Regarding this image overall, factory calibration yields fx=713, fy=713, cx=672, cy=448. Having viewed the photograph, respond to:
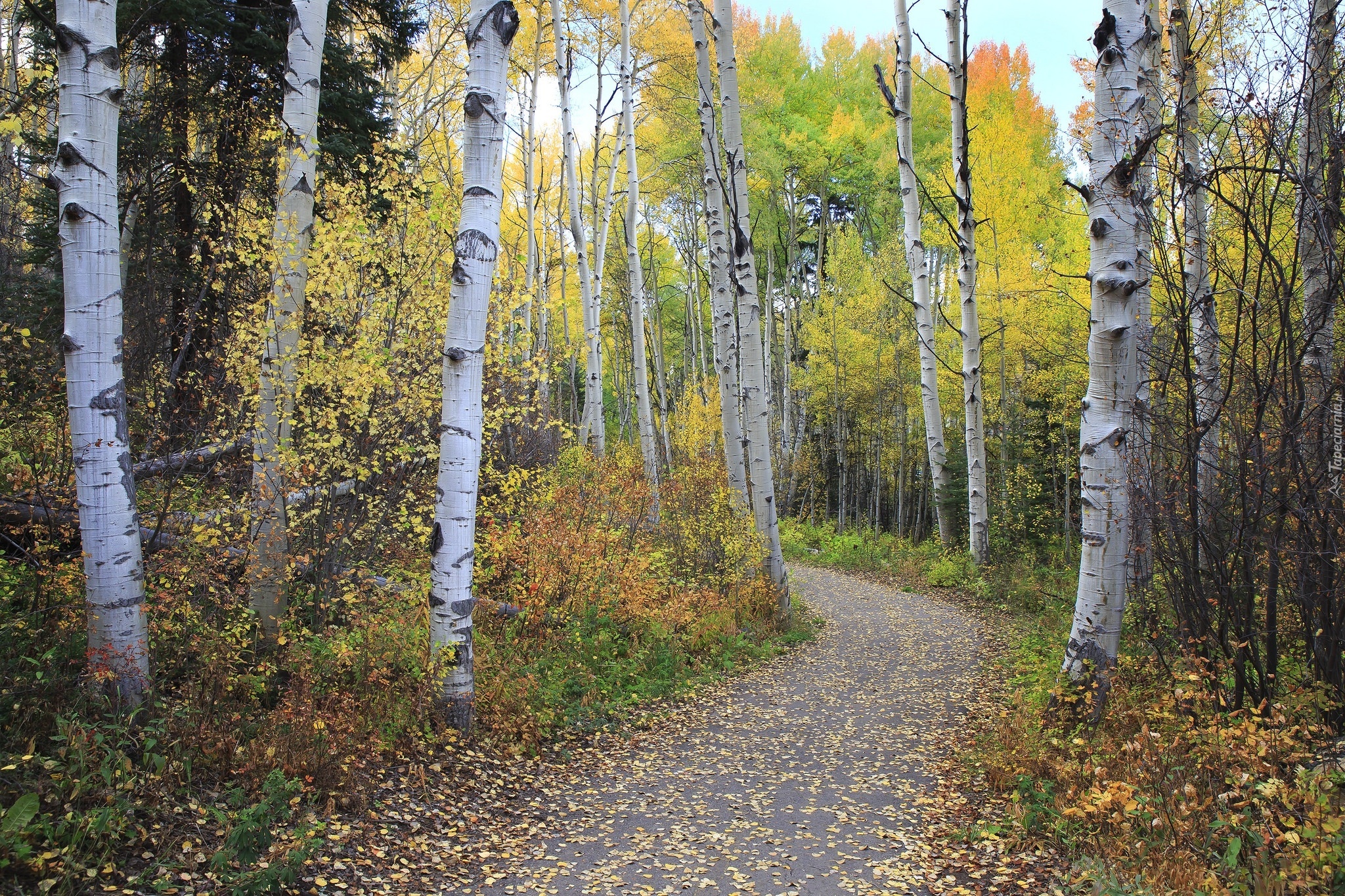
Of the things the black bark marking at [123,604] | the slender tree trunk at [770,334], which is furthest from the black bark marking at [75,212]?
the slender tree trunk at [770,334]

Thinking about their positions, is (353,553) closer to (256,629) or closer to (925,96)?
(256,629)

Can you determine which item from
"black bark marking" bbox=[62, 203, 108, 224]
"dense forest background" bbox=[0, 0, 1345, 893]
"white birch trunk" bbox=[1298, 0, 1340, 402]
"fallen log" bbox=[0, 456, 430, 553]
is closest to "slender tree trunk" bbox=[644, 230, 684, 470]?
"dense forest background" bbox=[0, 0, 1345, 893]

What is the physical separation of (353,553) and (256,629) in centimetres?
112

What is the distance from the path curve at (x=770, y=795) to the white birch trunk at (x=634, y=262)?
6.16 meters

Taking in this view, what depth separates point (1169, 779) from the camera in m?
3.78

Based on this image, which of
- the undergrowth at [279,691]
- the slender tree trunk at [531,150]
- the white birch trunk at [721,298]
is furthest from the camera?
the slender tree trunk at [531,150]

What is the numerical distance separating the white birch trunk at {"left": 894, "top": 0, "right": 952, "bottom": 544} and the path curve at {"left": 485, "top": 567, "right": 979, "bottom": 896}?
6.21 metres

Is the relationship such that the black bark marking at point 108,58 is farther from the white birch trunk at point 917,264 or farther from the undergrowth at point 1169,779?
the white birch trunk at point 917,264

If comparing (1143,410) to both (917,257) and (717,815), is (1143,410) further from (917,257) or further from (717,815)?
(917,257)

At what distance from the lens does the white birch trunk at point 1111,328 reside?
477cm

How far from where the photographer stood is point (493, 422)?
6.55m

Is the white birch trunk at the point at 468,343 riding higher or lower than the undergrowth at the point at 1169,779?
higher

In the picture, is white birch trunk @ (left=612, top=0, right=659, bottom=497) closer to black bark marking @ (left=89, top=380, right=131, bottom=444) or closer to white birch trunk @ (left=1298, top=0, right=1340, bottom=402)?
black bark marking @ (left=89, top=380, right=131, bottom=444)

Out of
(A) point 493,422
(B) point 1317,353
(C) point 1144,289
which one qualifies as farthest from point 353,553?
(B) point 1317,353
